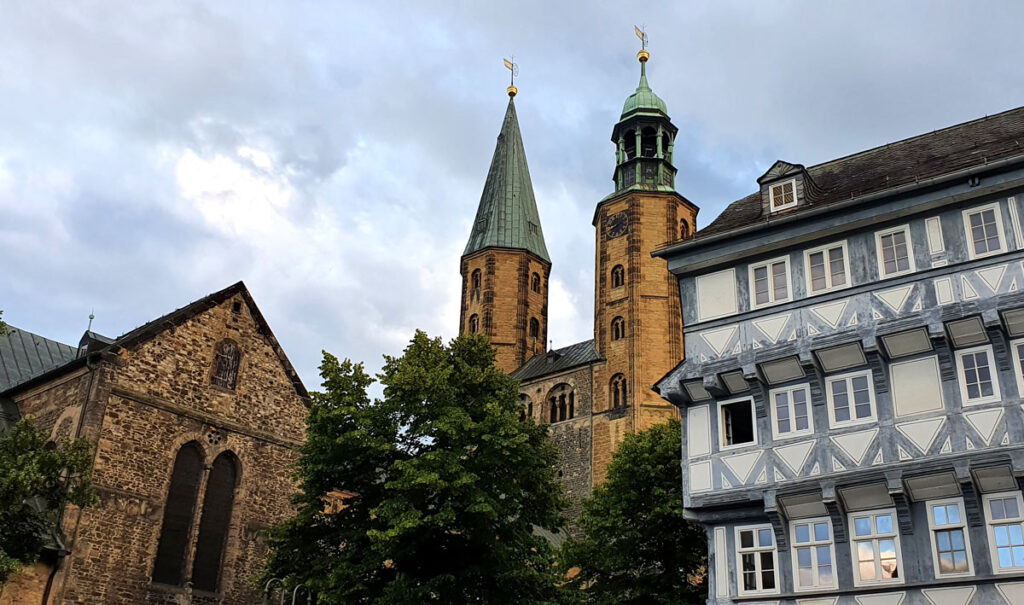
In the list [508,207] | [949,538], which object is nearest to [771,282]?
[949,538]

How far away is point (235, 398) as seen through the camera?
1267 inches

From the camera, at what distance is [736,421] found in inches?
831

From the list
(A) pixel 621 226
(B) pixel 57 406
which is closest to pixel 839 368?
(B) pixel 57 406

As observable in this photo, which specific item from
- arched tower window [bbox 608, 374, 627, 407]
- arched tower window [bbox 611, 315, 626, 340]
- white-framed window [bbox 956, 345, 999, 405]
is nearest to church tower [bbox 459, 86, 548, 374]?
arched tower window [bbox 611, 315, 626, 340]

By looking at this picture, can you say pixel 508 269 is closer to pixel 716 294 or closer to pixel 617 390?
pixel 617 390

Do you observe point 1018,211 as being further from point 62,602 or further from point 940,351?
point 62,602

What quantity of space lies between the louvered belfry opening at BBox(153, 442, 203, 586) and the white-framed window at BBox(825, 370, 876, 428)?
19332mm

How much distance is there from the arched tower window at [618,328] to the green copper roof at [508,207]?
13353 millimetres

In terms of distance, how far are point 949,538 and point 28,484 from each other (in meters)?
17.1

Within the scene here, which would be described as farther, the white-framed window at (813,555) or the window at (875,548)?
the white-framed window at (813,555)

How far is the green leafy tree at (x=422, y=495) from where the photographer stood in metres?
22.1

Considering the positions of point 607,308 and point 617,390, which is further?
point 607,308

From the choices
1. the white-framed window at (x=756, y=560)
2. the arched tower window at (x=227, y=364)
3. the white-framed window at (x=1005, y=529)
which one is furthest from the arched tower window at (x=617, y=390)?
the white-framed window at (x=1005, y=529)

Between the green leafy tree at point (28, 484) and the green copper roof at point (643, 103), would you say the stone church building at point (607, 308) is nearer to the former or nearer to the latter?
the green copper roof at point (643, 103)
